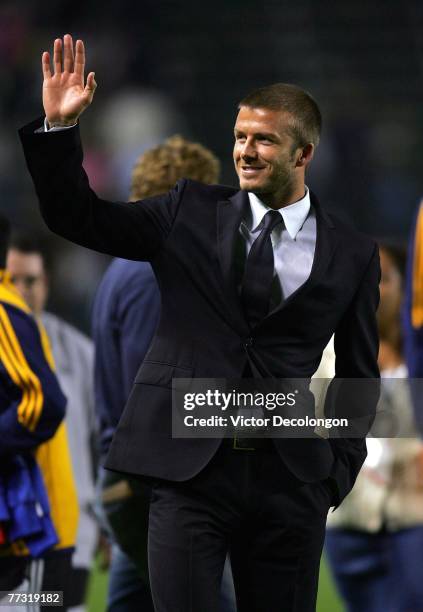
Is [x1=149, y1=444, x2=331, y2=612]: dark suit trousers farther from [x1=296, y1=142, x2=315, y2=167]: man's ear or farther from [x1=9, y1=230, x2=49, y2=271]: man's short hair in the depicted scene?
[x1=9, y1=230, x2=49, y2=271]: man's short hair

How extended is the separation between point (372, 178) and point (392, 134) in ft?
2.58

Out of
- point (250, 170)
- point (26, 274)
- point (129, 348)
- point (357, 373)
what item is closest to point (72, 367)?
point (26, 274)

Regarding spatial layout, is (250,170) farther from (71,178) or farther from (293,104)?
(71,178)

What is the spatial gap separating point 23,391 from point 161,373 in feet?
3.27

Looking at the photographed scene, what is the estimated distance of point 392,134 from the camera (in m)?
14.8

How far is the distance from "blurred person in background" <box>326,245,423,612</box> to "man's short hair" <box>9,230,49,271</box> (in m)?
1.69

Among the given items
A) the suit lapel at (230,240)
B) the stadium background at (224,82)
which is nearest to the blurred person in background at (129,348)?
the suit lapel at (230,240)

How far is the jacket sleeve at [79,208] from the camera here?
2949mm

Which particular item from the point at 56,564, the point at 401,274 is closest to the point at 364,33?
the point at 401,274

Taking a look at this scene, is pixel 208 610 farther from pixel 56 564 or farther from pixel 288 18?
pixel 288 18

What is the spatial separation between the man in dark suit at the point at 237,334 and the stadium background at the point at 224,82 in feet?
28.3

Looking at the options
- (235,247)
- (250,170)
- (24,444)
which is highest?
(250,170)

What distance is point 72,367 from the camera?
18.9 feet

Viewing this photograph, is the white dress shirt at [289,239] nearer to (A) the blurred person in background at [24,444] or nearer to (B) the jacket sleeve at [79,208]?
(B) the jacket sleeve at [79,208]
